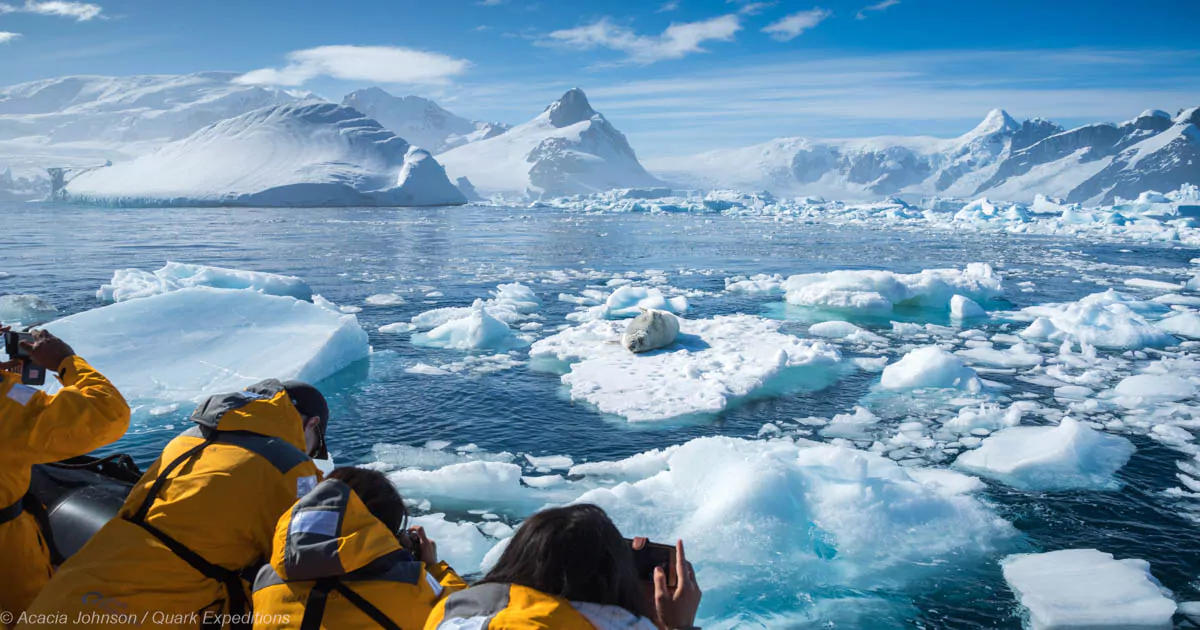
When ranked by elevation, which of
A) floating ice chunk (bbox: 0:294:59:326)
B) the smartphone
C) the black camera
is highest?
the black camera

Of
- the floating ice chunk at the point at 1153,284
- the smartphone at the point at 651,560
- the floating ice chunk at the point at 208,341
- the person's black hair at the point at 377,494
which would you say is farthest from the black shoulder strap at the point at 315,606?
the floating ice chunk at the point at 1153,284

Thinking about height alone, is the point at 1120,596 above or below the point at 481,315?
below

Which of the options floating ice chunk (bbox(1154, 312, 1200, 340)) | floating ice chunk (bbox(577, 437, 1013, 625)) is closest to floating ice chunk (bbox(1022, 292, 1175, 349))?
floating ice chunk (bbox(1154, 312, 1200, 340))

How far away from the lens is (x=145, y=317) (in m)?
9.12

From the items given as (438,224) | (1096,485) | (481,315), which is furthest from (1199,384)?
(438,224)

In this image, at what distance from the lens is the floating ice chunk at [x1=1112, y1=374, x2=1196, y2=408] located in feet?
27.3

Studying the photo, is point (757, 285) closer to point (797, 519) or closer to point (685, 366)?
point (685, 366)

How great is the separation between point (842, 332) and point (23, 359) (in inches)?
455

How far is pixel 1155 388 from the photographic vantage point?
27.8ft

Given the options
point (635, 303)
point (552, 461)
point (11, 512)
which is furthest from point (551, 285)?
point (11, 512)

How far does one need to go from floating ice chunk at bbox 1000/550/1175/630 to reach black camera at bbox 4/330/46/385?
16.8ft

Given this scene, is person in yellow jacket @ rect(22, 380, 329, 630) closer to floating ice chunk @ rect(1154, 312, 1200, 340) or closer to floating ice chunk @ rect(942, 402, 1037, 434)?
floating ice chunk @ rect(942, 402, 1037, 434)

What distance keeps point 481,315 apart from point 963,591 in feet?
27.6

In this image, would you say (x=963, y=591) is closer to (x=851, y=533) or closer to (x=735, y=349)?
(x=851, y=533)
